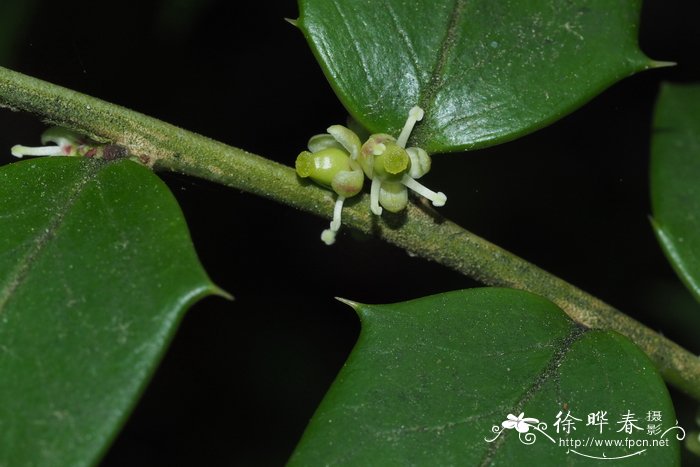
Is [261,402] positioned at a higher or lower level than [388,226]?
lower

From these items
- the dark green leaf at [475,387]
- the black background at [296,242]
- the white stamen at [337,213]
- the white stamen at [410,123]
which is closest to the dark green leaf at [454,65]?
the white stamen at [410,123]

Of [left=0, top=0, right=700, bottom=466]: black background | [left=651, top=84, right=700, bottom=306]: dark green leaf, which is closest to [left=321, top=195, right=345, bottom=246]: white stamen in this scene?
[left=651, top=84, right=700, bottom=306]: dark green leaf

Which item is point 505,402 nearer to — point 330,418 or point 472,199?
point 330,418

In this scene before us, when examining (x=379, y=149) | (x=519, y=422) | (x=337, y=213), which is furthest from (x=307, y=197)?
(x=519, y=422)

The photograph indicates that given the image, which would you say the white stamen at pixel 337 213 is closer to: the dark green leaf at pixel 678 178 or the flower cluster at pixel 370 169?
the flower cluster at pixel 370 169

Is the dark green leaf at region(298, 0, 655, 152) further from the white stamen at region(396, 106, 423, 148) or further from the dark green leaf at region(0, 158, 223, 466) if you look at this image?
the dark green leaf at region(0, 158, 223, 466)

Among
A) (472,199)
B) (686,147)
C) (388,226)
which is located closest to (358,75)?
(388,226)

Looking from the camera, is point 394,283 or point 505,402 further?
point 394,283
